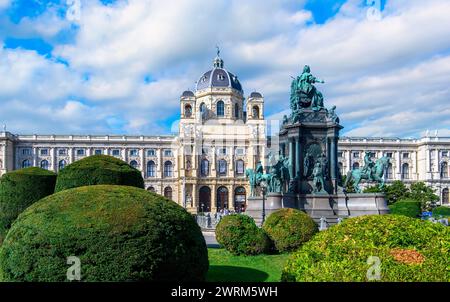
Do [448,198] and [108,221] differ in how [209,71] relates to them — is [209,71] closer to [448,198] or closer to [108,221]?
[448,198]

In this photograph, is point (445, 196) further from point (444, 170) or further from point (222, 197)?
point (222, 197)

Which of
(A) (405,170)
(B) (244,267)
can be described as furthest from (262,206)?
(A) (405,170)

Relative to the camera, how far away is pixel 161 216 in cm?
684

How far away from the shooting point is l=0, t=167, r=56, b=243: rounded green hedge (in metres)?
13.9

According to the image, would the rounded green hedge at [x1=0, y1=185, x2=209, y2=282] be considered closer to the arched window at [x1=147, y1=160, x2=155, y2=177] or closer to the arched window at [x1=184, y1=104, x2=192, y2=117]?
the arched window at [x1=184, y1=104, x2=192, y2=117]

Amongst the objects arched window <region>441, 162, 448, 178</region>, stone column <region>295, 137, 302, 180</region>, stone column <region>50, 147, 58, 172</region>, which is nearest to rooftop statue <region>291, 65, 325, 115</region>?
stone column <region>295, 137, 302, 180</region>

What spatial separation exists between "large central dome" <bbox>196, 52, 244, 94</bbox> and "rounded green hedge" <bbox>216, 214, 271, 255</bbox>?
64.9 m

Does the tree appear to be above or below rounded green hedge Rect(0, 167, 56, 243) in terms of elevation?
below

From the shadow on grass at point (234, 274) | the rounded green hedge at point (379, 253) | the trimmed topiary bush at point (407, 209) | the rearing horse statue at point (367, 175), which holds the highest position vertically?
the rearing horse statue at point (367, 175)

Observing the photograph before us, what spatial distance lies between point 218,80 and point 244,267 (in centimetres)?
6785

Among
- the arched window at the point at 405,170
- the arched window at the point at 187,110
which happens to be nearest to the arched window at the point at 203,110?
the arched window at the point at 187,110

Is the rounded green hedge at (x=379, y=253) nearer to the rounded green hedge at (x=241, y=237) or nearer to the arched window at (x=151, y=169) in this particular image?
the rounded green hedge at (x=241, y=237)

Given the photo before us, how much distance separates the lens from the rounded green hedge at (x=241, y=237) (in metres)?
13.0

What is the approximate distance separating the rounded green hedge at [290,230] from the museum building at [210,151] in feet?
182
